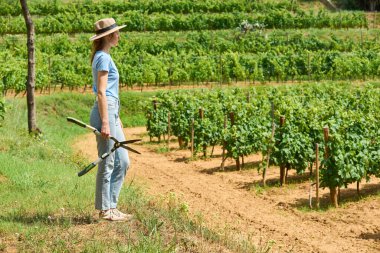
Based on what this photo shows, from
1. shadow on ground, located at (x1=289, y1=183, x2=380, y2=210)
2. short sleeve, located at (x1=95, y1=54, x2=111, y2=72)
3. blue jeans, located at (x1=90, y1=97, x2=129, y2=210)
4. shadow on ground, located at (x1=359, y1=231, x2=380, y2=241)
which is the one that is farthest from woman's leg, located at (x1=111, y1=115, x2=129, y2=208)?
shadow on ground, located at (x1=289, y1=183, x2=380, y2=210)

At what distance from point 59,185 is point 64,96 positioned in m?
15.7

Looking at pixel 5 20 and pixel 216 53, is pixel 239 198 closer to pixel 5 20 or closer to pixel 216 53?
pixel 216 53

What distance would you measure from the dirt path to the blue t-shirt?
7.92ft

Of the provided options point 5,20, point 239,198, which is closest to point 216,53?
point 5,20

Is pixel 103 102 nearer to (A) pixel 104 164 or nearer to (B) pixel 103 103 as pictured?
(B) pixel 103 103

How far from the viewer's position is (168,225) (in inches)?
297

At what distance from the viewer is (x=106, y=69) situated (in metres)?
7.29

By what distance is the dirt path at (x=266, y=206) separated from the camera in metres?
10.1

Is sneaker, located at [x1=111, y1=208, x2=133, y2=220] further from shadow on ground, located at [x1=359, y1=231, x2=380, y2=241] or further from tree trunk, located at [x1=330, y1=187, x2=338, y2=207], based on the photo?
tree trunk, located at [x1=330, y1=187, x2=338, y2=207]

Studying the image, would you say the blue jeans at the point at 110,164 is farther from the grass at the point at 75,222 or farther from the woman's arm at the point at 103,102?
the grass at the point at 75,222

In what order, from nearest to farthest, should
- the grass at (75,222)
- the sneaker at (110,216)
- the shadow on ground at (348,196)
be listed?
the grass at (75,222) → the sneaker at (110,216) → the shadow on ground at (348,196)

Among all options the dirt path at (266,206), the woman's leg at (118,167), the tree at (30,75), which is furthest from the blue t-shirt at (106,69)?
the tree at (30,75)

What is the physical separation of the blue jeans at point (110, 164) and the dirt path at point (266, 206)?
5.96ft

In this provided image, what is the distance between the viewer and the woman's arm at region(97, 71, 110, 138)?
7211mm
